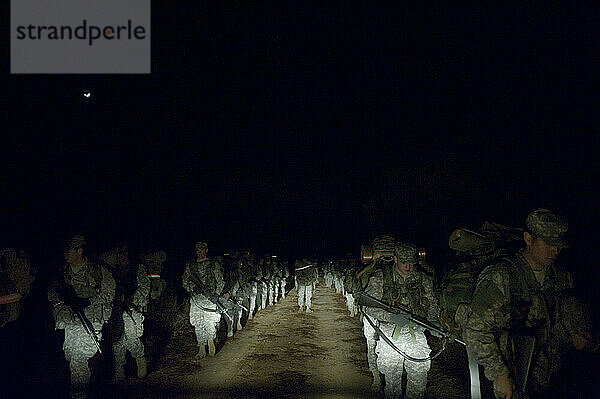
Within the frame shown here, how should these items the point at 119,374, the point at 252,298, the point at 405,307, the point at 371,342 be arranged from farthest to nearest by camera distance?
the point at 252,298 → the point at 119,374 → the point at 371,342 → the point at 405,307

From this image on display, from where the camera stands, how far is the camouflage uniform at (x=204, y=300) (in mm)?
9742

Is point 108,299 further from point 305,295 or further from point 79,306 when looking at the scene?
point 305,295

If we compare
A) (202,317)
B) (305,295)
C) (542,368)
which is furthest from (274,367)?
(305,295)

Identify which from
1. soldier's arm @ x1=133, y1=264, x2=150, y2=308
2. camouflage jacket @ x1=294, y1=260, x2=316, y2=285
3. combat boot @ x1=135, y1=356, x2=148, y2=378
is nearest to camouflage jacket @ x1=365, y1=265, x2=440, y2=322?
soldier's arm @ x1=133, y1=264, x2=150, y2=308

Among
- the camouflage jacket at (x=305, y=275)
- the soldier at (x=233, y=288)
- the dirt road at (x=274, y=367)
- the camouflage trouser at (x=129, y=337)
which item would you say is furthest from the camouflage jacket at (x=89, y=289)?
the camouflage jacket at (x=305, y=275)

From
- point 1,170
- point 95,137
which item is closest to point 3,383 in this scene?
point 1,170

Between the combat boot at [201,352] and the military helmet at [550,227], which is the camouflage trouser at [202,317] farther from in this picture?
the military helmet at [550,227]

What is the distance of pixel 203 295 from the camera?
32.1ft

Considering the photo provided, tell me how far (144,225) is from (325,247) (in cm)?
7819

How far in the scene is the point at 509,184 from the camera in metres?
10.5

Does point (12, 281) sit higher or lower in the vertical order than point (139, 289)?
higher

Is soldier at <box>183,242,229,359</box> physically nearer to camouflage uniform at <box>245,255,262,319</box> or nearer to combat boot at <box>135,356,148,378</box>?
combat boot at <box>135,356,148,378</box>

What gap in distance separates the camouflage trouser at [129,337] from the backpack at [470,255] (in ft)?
17.2

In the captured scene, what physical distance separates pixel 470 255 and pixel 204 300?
6.31 metres
